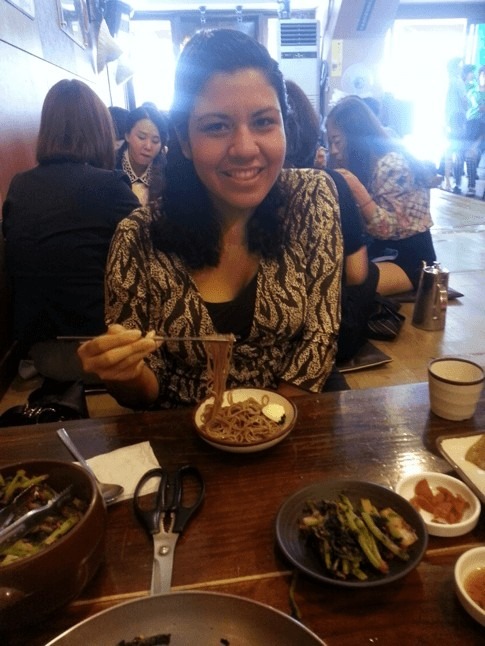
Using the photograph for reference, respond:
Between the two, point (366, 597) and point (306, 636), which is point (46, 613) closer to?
point (306, 636)

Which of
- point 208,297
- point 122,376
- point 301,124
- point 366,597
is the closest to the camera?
point 366,597

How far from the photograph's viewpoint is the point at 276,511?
0.87 m

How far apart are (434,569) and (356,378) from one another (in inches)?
79.8

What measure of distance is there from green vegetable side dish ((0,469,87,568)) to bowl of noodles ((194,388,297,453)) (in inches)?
12.7

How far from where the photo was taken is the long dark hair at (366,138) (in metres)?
3.49

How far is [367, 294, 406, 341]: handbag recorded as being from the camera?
311cm

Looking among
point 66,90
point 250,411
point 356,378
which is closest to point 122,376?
point 250,411

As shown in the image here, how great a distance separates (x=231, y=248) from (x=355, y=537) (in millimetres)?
1004

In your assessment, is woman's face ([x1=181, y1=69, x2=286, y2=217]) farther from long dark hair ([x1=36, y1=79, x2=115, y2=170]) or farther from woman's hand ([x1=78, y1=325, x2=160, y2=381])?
long dark hair ([x1=36, y1=79, x2=115, y2=170])

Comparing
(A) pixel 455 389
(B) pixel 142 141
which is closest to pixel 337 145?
(B) pixel 142 141

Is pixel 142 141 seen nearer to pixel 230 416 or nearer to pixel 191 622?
pixel 230 416

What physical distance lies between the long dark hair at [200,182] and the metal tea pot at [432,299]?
6.30 ft

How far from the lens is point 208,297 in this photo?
1500 mm

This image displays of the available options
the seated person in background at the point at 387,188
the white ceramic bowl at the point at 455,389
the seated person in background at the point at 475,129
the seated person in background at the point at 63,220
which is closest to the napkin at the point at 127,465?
the white ceramic bowl at the point at 455,389
